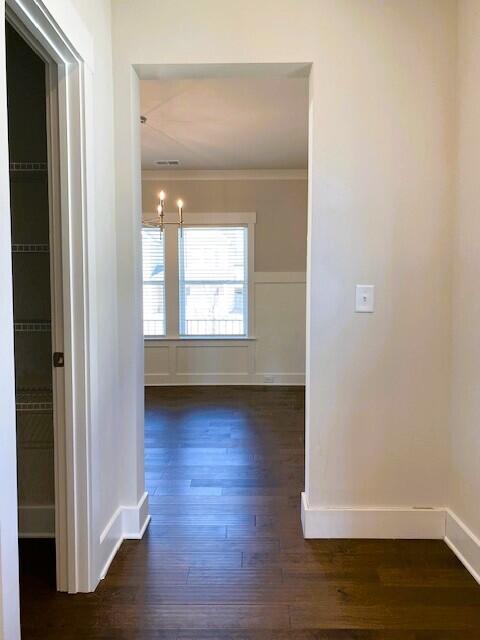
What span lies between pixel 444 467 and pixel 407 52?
2036 millimetres

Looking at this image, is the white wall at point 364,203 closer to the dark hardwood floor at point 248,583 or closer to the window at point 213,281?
the dark hardwood floor at point 248,583

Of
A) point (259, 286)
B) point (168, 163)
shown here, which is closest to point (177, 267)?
point (259, 286)

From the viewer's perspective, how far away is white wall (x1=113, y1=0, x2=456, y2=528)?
2.13 m

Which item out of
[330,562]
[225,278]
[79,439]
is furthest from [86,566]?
[225,278]

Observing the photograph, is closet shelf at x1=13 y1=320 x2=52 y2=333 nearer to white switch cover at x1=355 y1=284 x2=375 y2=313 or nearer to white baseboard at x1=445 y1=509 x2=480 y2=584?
white switch cover at x1=355 y1=284 x2=375 y2=313

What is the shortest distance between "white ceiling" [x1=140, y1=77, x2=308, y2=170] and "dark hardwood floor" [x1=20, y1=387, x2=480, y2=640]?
8.86ft

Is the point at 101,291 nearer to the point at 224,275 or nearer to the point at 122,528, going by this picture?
the point at 122,528

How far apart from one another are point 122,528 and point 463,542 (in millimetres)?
1647

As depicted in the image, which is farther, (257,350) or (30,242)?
(257,350)

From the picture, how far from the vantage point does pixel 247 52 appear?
2137 mm

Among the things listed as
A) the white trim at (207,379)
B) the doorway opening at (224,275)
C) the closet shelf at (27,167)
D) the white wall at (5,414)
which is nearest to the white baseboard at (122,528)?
the white wall at (5,414)

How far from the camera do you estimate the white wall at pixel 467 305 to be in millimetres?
1985

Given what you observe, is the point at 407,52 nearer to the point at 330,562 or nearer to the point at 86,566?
the point at 330,562

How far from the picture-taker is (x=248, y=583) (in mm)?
1925
